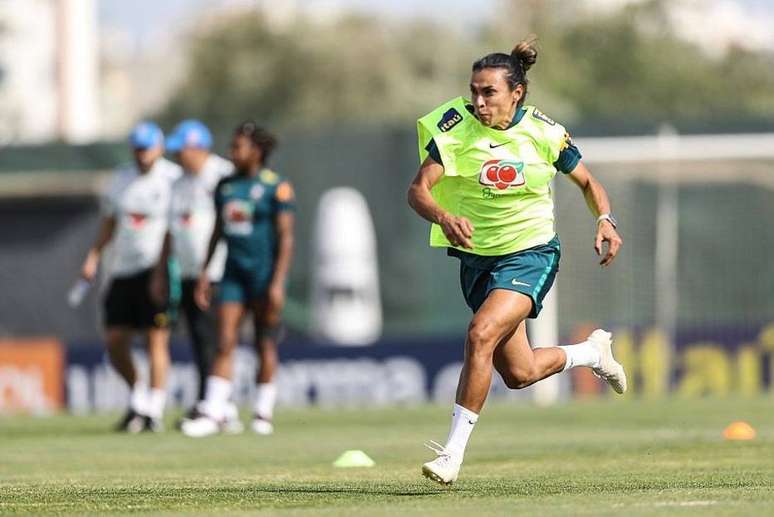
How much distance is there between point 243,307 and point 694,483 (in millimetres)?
6100

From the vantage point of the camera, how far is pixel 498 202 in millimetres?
9141

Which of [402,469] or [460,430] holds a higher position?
[460,430]

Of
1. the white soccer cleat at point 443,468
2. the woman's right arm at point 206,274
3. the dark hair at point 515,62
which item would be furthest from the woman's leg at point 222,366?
the white soccer cleat at point 443,468

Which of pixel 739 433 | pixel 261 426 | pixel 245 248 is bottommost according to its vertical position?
pixel 261 426

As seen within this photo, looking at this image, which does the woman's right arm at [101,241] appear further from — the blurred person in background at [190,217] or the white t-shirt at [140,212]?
the blurred person in background at [190,217]

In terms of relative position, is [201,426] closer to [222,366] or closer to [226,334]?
[222,366]

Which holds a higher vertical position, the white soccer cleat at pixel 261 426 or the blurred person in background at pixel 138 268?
the blurred person in background at pixel 138 268

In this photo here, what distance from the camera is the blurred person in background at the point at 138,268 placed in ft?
49.7

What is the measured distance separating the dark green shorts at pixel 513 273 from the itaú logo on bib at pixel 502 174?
34 centimetres

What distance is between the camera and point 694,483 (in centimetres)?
884

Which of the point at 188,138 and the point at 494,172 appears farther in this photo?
the point at 188,138

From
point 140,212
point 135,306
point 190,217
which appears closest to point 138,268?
point 135,306

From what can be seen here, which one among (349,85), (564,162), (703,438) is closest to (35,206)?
(703,438)

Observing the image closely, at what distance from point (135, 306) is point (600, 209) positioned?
6.71 meters
